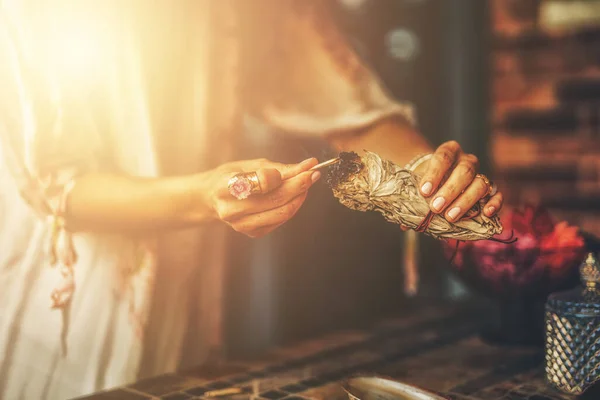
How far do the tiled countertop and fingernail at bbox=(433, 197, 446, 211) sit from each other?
39 centimetres

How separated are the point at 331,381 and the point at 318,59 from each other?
86 cm

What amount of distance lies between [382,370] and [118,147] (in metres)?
0.80

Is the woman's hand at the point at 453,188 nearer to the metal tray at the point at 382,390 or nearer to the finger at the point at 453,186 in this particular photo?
the finger at the point at 453,186

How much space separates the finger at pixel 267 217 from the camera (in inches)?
49.4

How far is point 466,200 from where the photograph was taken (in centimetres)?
120

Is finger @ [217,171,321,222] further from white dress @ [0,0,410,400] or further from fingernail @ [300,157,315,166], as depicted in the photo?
white dress @ [0,0,410,400]

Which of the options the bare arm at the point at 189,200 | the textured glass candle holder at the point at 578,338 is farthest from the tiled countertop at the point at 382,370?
the bare arm at the point at 189,200

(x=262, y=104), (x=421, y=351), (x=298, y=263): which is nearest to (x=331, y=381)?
(x=421, y=351)

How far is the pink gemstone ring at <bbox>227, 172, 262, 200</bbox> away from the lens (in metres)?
1.17

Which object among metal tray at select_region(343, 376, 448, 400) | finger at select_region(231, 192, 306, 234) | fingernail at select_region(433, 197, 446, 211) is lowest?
metal tray at select_region(343, 376, 448, 400)

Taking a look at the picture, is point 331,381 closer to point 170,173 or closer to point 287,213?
point 287,213

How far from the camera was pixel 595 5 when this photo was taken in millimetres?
2131

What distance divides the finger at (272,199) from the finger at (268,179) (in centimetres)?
2

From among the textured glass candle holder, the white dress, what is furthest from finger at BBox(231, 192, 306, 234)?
the textured glass candle holder
